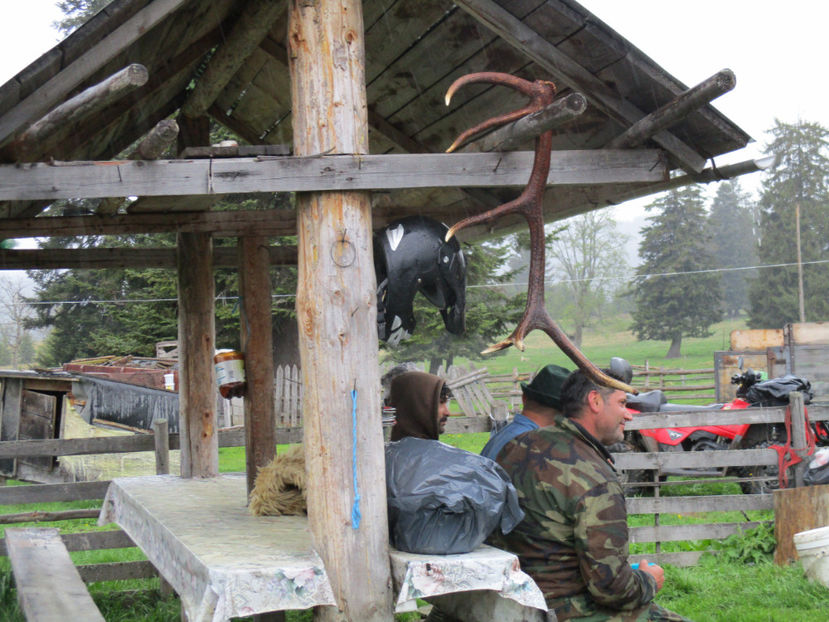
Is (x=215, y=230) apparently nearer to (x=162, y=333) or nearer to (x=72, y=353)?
(x=162, y=333)

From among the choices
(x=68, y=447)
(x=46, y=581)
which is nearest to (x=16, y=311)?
(x=68, y=447)

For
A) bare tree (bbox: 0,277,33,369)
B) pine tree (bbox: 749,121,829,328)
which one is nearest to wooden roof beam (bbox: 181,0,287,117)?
bare tree (bbox: 0,277,33,369)

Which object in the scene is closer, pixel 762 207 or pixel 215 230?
pixel 215 230

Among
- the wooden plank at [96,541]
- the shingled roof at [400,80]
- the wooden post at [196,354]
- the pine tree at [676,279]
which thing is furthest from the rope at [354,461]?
the pine tree at [676,279]

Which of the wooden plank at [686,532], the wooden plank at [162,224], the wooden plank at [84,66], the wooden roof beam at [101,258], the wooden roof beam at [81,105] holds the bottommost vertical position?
the wooden plank at [686,532]

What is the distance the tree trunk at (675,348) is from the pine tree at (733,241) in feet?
37.9

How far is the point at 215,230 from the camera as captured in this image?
631 cm

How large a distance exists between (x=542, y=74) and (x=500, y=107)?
42cm

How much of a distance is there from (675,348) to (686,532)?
1848 inches

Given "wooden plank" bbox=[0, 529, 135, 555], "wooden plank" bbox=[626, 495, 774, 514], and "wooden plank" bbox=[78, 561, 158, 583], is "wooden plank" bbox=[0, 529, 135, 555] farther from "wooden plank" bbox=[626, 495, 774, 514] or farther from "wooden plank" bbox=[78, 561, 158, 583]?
"wooden plank" bbox=[626, 495, 774, 514]

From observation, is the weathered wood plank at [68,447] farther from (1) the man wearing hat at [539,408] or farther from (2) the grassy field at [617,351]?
(2) the grassy field at [617,351]

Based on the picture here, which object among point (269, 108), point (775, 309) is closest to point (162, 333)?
point (269, 108)

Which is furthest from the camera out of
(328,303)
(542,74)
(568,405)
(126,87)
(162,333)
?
(162,333)

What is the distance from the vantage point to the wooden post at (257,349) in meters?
6.13
